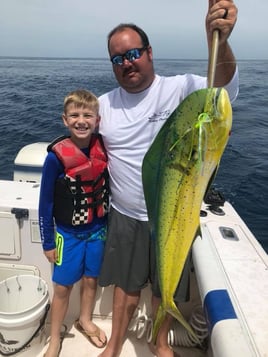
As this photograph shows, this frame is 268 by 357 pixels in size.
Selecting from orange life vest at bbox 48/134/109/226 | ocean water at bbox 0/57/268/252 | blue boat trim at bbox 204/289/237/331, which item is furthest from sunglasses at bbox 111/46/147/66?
ocean water at bbox 0/57/268/252

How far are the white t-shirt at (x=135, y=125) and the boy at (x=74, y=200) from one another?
0.44 ft

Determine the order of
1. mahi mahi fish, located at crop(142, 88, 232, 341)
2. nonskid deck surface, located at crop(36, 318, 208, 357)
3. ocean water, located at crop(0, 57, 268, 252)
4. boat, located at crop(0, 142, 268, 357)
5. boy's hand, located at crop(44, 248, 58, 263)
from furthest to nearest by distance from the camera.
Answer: ocean water, located at crop(0, 57, 268, 252), nonskid deck surface, located at crop(36, 318, 208, 357), boy's hand, located at crop(44, 248, 58, 263), boat, located at crop(0, 142, 268, 357), mahi mahi fish, located at crop(142, 88, 232, 341)

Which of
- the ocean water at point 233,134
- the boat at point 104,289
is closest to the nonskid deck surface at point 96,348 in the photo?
the boat at point 104,289

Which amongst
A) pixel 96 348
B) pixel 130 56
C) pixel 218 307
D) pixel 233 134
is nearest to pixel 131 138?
pixel 130 56

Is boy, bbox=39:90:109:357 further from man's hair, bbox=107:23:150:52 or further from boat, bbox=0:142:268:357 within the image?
man's hair, bbox=107:23:150:52

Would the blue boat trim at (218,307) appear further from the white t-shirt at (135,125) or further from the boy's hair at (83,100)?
the boy's hair at (83,100)

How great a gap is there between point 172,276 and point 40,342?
183 centimetres

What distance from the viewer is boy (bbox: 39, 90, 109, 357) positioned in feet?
8.43

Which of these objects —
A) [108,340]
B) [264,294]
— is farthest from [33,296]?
[264,294]

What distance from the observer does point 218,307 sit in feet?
6.50

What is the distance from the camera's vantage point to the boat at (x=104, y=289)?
2.31 meters

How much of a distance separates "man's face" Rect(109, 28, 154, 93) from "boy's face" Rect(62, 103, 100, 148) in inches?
12.2

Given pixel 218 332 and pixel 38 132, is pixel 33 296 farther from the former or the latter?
pixel 38 132

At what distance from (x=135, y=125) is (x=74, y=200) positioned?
28.0 inches
